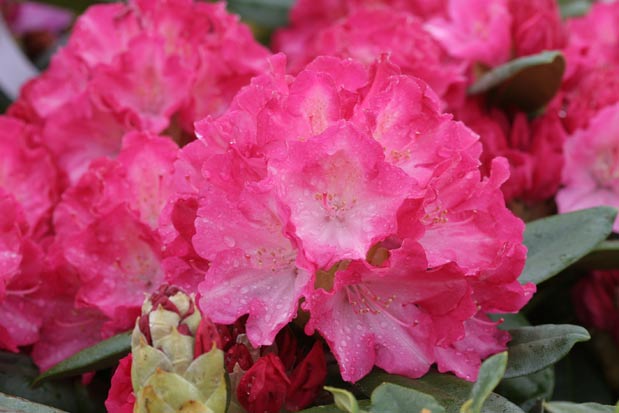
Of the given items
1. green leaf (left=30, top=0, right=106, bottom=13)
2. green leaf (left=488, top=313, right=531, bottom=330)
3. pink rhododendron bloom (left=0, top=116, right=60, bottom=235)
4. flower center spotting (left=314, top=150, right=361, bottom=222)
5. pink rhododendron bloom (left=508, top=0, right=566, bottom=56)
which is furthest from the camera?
green leaf (left=30, top=0, right=106, bottom=13)

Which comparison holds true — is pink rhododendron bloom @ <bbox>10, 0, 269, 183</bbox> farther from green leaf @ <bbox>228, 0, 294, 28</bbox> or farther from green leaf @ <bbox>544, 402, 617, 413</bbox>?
green leaf @ <bbox>544, 402, 617, 413</bbox>

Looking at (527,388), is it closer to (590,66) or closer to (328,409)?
(328,409)

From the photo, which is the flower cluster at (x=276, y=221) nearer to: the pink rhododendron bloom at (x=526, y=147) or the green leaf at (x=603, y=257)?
the pink rhododendron bloom at (x=526, y=147)

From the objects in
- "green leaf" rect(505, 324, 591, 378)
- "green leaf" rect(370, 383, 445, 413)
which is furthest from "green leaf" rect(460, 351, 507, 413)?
"green leaf" rect(505, 324, 591, 378)

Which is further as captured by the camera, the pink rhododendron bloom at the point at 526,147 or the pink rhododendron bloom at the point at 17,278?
the pink rhododendron bloom at the point at 526,147

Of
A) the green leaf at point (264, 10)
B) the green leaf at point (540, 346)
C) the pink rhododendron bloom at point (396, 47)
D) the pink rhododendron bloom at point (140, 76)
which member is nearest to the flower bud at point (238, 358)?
the green leaf at point (540, 346)

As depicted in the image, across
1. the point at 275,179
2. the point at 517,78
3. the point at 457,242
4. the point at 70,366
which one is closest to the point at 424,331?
the point at 457,242
